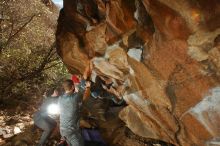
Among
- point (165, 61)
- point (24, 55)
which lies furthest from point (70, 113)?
point (24, 55)

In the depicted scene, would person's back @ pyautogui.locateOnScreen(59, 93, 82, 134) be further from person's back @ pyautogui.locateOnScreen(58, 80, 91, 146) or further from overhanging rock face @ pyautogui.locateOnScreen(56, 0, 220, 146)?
overhanging rock face @ pyautogui.locateOnScreen(56, 0, 220, 146)

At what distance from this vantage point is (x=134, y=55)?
6375 millimetres

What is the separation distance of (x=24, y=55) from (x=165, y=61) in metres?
9.83

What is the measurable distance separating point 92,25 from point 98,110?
2.74 meters

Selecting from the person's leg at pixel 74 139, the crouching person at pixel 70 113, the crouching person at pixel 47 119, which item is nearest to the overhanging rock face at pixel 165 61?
the crouching person at pixel 70 113

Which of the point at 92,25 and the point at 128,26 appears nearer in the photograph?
the point at 128,26

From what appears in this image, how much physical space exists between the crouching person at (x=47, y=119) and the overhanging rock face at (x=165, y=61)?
70.7 inches

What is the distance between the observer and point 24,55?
14.0 meters

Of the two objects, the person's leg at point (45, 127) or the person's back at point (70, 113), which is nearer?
the person's back at point (70, 113)

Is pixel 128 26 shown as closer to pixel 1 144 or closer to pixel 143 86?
pixel 143 86

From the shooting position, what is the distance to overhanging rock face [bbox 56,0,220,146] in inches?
188

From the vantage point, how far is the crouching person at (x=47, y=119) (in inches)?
278

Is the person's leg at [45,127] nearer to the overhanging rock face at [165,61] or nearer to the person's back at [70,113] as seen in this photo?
the person's back at [70,113]

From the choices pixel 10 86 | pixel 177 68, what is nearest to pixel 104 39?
pixel 177 68
